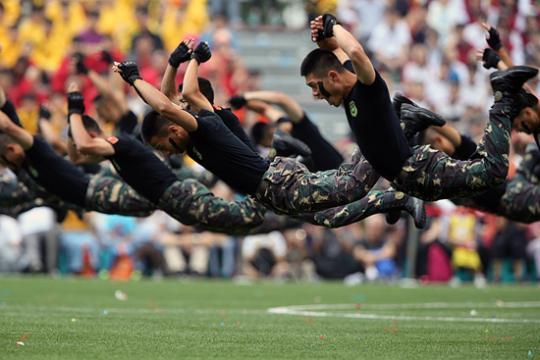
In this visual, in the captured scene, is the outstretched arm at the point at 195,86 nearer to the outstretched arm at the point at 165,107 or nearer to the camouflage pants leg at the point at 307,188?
the outstretched arm at the point at 165,107

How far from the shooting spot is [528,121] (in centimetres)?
1202

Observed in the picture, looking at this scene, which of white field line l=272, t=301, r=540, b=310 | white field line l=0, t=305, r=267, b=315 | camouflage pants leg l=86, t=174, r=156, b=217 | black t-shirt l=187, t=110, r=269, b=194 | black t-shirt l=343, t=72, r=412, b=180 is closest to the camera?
black t-shirt l=343, t=72, r=412, b=180

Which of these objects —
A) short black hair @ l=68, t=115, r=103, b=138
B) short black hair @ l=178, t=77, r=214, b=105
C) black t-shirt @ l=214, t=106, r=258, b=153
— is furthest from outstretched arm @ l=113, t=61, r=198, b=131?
short black hair @ l=68, t=115, r=103, b=138

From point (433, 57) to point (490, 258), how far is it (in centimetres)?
496

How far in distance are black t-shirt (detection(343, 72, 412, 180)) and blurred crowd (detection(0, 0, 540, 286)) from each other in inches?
384

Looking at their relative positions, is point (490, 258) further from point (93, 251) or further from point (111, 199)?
point (111, 199)

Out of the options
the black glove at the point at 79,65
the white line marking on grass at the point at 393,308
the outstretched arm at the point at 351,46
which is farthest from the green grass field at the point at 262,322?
the black glove at the point at 79,65

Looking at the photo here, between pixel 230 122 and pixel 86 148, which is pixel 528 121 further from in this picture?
pixel 86 148

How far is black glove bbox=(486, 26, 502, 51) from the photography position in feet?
39.5

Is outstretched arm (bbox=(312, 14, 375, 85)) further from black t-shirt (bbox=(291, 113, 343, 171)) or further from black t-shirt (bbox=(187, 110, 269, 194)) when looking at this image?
black t-shirt (bbox=(291, 113, 343, 171))

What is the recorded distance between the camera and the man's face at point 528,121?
1194cm

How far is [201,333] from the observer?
10.2m

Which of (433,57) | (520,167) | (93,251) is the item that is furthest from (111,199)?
(433,57)

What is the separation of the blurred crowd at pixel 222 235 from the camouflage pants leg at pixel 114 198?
5615 mm
